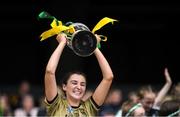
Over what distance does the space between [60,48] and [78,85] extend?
0.41 meters

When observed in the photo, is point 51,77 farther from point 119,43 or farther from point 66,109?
point 119,43

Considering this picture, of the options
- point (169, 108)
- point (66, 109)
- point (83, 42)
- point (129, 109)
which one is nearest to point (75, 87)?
point (66, 109)

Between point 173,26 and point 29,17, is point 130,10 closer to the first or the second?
point 173,26

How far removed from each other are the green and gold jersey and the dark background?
13292 millimetres

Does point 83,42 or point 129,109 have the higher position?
point 83,42

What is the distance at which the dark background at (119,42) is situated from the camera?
21.1 m

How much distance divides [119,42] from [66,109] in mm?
14708

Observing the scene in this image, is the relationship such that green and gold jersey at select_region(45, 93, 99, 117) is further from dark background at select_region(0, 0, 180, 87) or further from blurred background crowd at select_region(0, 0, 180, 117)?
dark background at select_region(0, 0, 180, 87)

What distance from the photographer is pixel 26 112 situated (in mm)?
13859

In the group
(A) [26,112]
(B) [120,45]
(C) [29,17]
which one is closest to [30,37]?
(C) [29,17]

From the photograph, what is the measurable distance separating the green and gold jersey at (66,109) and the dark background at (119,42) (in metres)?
13.3

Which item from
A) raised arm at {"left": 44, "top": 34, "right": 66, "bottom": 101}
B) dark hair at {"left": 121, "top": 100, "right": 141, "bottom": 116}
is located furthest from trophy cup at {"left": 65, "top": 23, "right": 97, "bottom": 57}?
dark hair at {"left": 121, "top": 100, "right": 141, "bottom": 116}

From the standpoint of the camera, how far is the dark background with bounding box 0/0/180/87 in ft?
69.2

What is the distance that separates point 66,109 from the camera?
734 cm
